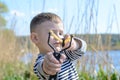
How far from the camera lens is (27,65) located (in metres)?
5.65

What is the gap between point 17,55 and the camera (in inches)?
243

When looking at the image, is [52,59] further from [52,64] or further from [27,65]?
[27,65]

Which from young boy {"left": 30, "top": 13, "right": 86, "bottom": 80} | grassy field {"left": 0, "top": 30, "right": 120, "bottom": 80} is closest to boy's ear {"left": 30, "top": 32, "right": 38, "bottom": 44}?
young boy {"left": 30, "top": 13, "right": 86, "bottom": 80}

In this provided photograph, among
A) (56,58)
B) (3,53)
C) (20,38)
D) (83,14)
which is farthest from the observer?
(3,53)

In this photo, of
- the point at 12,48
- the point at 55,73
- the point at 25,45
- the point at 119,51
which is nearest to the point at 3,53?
the point at 12,48

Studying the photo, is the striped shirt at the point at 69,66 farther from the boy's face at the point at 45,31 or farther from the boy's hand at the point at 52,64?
the boy's hand at the point at 52,64

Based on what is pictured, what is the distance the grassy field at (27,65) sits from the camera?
3.86 m

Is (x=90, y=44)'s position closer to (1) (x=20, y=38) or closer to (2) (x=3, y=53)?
(1) (x=20, y=38)

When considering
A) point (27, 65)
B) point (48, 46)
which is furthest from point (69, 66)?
point (27, 65)

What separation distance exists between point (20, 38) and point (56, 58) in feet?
15.8

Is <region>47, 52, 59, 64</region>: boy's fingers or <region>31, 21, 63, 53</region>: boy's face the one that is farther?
<region>31, 21, 63, 53</region>: boy's face

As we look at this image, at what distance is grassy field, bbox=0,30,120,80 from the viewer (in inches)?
152

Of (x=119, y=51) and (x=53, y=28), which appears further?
(x=119, y=51)

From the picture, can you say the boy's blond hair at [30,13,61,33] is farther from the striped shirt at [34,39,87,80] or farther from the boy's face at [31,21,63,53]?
the striped shirt at [34,39,87,80]
